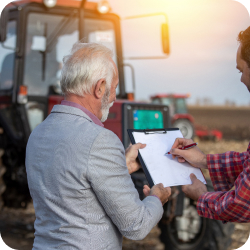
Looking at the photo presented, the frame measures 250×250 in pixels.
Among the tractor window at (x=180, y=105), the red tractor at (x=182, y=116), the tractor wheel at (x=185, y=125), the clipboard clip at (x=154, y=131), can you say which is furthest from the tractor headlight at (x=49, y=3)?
the tractor window at (x=180, y=105)

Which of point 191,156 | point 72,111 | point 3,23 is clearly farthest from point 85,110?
point 3,23

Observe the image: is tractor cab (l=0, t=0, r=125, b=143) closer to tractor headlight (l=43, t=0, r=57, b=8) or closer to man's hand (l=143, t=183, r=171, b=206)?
tractor headlight (l=43, t=0, r=57, b=8)

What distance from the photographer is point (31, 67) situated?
171 inches

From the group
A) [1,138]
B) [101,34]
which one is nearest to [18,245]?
[1,138]

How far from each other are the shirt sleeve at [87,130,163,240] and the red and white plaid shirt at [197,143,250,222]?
0.30 metres

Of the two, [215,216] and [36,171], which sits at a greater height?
[36,171]

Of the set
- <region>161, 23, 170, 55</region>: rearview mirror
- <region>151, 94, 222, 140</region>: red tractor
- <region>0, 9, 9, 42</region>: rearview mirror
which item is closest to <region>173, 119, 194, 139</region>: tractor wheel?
<region>151, 94, 222, 140</region>: red tractor

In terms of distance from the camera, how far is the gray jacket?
4.03ft

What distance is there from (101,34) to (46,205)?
351 centimetres

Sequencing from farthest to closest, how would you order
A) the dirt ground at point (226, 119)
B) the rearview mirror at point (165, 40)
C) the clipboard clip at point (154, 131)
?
the dirt ground at point (226, 119) < the rearview mirror at point (165, 40) < the clipboard clip at point (154, 131)

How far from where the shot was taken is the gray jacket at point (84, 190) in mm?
1229

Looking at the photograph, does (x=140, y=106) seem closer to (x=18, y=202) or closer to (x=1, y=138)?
(x=1, y=138)

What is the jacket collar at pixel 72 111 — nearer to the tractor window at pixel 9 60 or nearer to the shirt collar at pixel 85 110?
the shirt collar at pixel 85 110

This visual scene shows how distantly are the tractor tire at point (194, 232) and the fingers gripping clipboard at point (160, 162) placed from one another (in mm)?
1755
